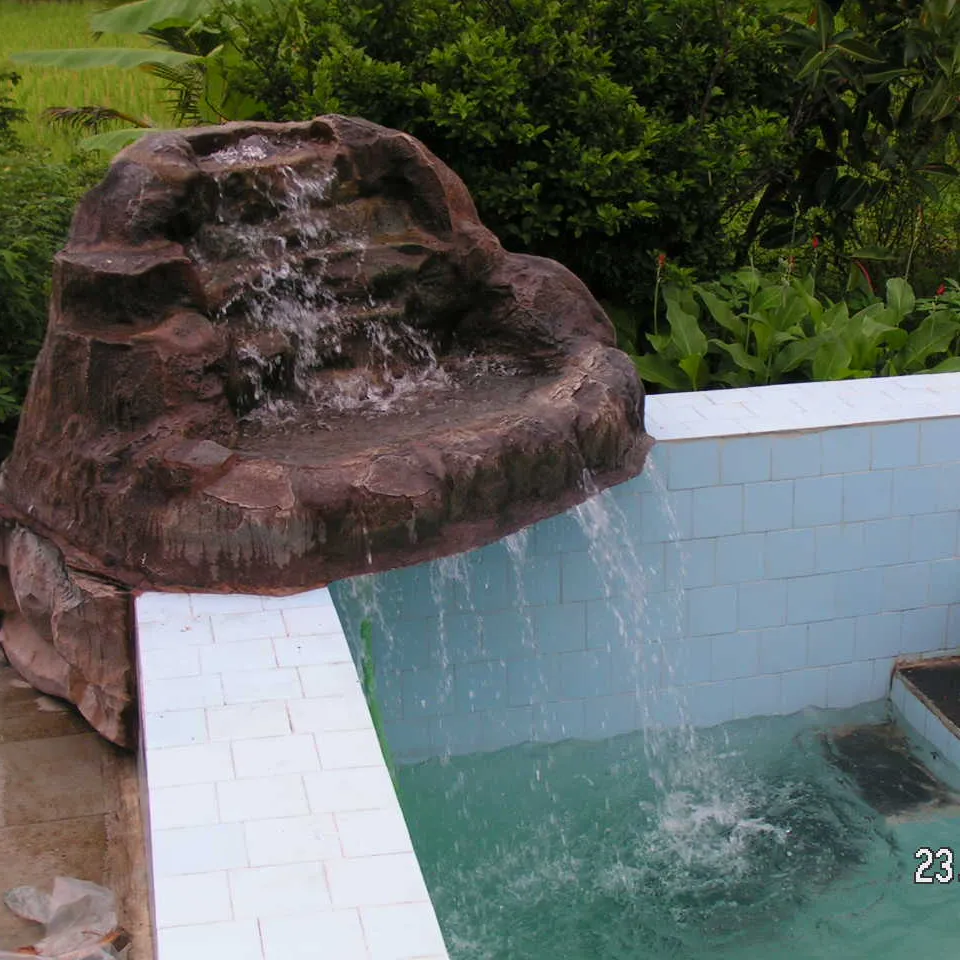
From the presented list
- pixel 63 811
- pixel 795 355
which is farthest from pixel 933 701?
pixel 63 811

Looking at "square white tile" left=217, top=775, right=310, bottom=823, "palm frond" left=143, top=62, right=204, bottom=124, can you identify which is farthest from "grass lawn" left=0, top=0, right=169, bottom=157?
"square white tile" left=217, top=775, right=310, bottom=823

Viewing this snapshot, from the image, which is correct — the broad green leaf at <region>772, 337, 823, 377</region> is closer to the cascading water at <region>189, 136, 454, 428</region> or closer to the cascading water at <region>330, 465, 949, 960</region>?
the cascading water at <region>330, 465, 949, 960</region>

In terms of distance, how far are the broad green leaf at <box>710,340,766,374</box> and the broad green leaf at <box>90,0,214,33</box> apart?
3.69 m

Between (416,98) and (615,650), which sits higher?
(416,98)

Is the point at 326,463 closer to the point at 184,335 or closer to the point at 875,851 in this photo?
the point at 184,335

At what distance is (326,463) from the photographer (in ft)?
13.1

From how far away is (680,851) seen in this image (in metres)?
4.57

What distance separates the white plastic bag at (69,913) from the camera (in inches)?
133

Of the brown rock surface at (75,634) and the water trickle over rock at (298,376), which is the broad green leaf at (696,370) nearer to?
the water trickle over rock at (298,376)

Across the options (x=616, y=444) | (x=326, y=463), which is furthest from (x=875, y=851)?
(x=326, y=463)

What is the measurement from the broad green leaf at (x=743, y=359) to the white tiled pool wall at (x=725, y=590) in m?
0.54

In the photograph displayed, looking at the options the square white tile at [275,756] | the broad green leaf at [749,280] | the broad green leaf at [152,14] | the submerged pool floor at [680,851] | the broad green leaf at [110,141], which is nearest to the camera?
the square white tile at [275,756]

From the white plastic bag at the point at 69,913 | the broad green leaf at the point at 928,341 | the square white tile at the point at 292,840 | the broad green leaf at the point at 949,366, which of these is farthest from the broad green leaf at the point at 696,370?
the square white tile at the point at 292,840

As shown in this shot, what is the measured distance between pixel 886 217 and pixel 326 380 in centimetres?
448
